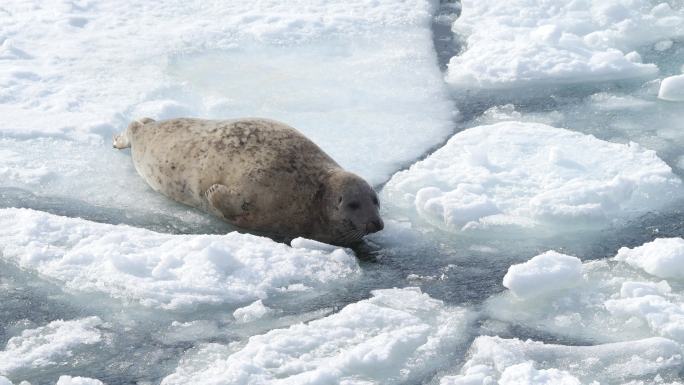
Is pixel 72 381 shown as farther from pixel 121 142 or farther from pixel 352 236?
pixel 121 142

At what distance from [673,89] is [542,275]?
2.58 metres

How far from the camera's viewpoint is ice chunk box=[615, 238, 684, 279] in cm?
464

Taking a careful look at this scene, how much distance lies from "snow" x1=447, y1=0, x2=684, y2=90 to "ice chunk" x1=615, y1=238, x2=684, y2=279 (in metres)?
2.40

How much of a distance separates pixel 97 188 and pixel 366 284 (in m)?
1.71

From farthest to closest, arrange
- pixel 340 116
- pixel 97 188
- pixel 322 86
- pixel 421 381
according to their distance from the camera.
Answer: pixel 322 86, pixel 340 116, pixel 97 188, pixel 421 381

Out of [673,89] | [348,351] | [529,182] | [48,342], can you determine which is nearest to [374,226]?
[529,182]

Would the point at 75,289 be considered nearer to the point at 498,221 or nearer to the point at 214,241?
the point at 214,241

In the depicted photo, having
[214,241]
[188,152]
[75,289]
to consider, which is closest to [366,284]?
[214,241]

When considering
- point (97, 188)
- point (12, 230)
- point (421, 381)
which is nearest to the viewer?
point (421, 381)

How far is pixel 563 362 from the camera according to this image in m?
4.08

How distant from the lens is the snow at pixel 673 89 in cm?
670

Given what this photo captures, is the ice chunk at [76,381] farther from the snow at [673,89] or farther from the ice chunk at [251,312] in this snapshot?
the snow at [673,89]

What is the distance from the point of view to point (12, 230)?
5156 millimetres

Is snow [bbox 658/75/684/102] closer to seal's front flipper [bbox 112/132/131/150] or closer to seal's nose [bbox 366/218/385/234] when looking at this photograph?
seal's nose [bbox 366/218/385/234]
